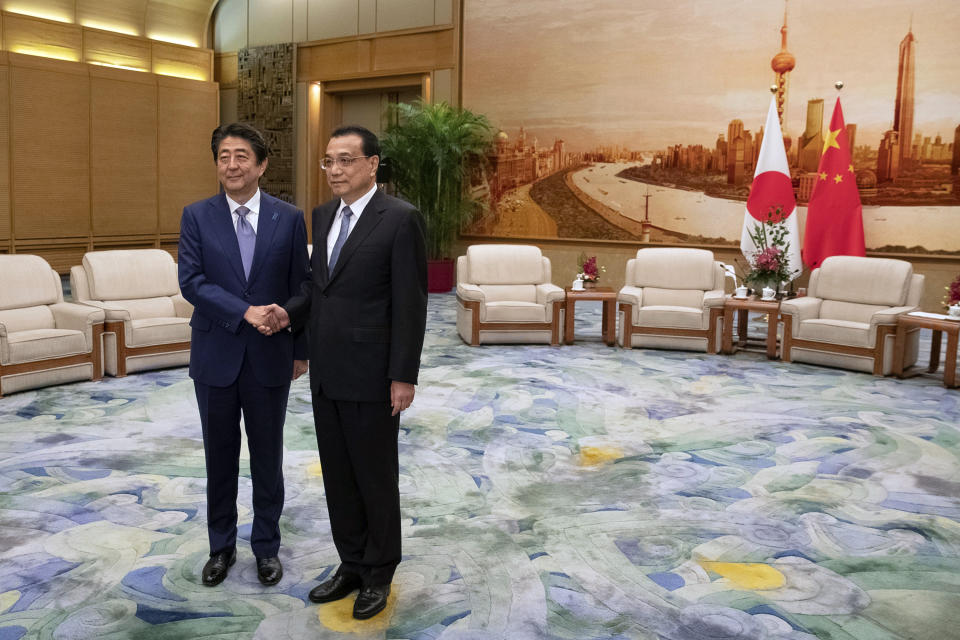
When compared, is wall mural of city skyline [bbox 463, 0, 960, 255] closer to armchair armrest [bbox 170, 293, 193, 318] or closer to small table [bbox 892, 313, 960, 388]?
small table [bbox 892, 313, 960, 388]

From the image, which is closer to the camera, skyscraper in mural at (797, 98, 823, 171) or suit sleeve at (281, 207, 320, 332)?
suit sleeve at (281, 207, 320, 332)

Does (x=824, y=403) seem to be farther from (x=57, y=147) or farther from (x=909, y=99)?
(x=57, y=147)

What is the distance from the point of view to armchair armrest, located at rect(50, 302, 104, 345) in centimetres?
704

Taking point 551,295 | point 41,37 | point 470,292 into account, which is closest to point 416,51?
point 41,37

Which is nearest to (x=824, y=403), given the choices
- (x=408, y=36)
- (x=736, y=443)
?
(x=736, y=443)

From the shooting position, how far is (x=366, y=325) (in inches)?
114

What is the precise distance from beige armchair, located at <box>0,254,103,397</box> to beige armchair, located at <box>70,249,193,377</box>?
0.56 feet

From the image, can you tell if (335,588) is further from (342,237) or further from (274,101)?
(274,101)

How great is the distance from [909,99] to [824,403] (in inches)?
214

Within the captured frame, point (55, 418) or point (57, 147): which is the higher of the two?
point (57, 147)

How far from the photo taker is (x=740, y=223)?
11508 mm

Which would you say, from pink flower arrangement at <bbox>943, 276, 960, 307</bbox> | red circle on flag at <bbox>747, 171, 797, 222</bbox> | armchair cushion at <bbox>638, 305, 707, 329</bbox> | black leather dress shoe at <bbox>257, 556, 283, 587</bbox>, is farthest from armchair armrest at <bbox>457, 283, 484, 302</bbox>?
black leather dress shoe at <bbox>257, 556, 283, 587</bbox>

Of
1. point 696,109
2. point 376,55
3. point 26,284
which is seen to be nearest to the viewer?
point 26,284

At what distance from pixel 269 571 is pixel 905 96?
383 inches
